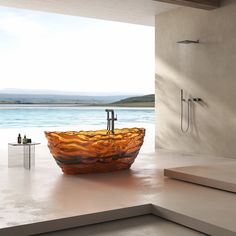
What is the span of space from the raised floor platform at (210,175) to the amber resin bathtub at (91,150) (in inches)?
23.9

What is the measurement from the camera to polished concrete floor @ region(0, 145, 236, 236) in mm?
2752

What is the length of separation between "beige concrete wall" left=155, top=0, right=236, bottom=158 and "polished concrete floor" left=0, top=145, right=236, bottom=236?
1890 millimetres

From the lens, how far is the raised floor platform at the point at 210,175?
3.68 meters

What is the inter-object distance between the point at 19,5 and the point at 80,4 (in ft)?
3.16

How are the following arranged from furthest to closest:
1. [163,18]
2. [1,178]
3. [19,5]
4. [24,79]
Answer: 1. [24,79]
2. [163,18]
3. [19,5]
4. [1,178]

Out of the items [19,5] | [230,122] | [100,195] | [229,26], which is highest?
[19,5]

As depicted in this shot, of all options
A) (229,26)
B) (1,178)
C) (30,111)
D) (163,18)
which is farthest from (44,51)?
(1,178)

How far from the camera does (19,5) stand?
21.5ft

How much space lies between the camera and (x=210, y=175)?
402cm

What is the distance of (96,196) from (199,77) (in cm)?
379

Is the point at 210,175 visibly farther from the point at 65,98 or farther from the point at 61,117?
the point at 65,98

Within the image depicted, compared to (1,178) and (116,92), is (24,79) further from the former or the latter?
(1,178)

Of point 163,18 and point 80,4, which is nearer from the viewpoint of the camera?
point 80,4

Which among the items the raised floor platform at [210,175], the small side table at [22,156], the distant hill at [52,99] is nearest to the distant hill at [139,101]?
the distant hill at [52,99]
